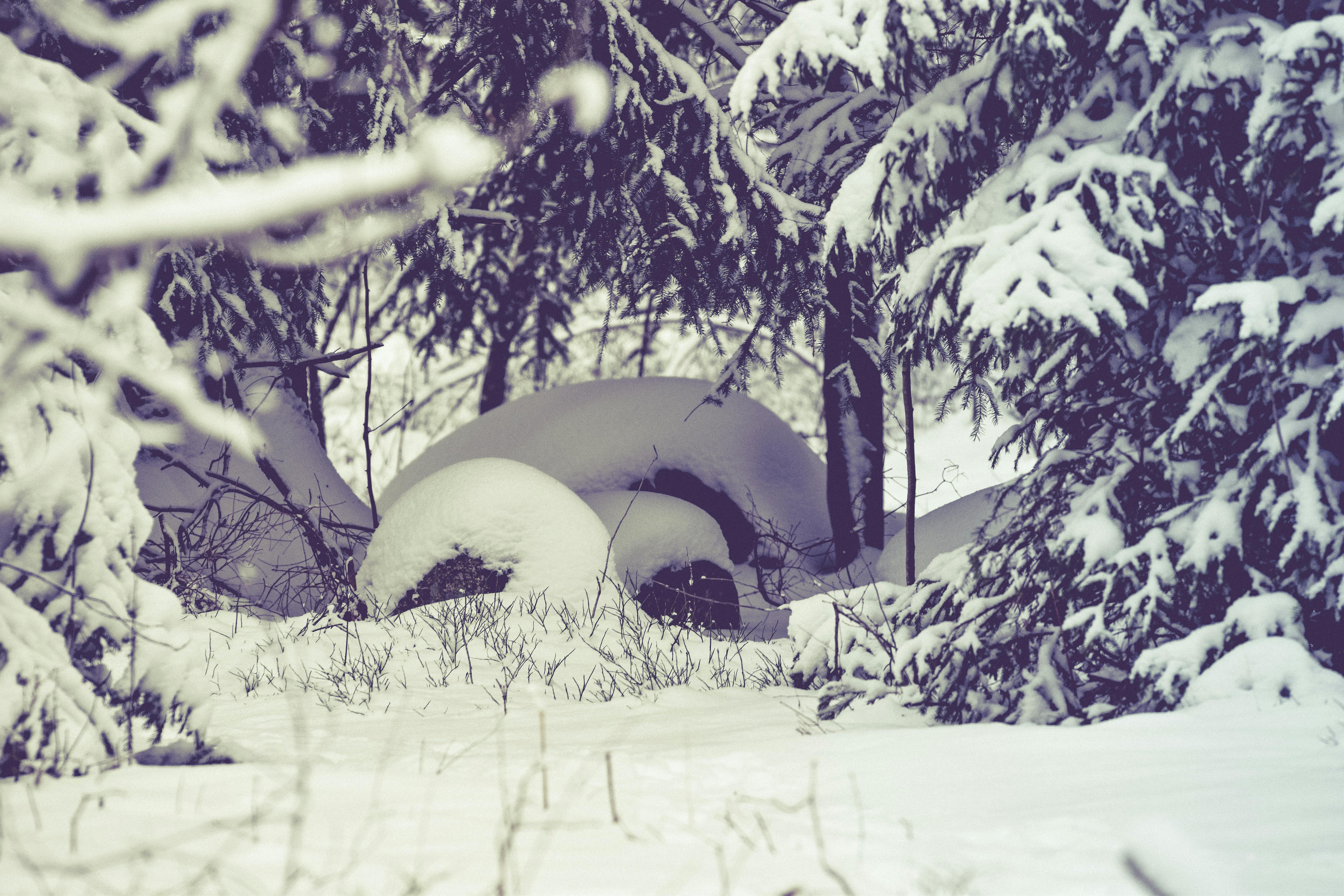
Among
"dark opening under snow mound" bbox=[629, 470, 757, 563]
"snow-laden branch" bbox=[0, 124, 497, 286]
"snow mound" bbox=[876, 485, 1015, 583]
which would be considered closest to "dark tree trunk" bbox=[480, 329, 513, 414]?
"dark opening under snow mound" bbox=[629, 470, 757, 563]

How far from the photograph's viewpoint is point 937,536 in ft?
24.8

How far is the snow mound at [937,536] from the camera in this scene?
23.6 feet

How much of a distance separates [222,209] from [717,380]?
682cm

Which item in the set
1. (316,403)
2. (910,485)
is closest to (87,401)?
(910,485)

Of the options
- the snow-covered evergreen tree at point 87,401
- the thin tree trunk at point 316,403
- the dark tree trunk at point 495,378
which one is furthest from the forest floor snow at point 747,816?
the dark tree trunk at point 495,378

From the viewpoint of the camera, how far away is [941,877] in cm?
207

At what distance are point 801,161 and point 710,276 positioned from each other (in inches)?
70.5

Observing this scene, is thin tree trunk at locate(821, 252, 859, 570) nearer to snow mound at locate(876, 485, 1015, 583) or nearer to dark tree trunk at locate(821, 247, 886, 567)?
dark tree trunk at locate(821, 247, 886, 567)

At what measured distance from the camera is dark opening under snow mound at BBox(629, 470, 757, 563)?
912cm

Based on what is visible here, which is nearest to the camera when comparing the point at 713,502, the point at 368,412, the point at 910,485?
the point at 910,485

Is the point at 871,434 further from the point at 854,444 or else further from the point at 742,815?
the point at 742,815

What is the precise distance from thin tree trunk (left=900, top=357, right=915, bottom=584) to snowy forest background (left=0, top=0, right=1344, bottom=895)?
9cm

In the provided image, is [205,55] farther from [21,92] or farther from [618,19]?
[618,19]

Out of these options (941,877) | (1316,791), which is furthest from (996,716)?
(941,877)
